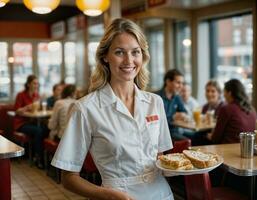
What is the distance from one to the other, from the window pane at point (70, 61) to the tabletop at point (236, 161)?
A: 817 centimetres

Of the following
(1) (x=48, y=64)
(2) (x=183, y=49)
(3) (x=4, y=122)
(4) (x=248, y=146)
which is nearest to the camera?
(4) (x=248, y=146)

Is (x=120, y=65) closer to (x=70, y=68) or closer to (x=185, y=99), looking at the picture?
(x=185, y=99)

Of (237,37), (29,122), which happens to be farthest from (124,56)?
(237,37)

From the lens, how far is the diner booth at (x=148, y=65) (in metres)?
3.18

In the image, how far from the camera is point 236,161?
100 inches

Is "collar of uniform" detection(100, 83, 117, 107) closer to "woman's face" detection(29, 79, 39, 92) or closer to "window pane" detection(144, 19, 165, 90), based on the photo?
"woman's face" detection(29, 79, 39, 92)

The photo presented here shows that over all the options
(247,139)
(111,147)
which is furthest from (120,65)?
(247,139)

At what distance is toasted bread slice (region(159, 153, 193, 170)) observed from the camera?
5.54 feet

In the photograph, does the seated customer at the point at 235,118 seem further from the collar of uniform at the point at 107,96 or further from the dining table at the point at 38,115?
the dining table at the point at 38,115

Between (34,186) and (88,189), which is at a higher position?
(88,189)

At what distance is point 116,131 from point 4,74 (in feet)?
30.5

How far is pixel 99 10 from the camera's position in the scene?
15.9 feet

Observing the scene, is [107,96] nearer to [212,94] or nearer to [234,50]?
[212,94]

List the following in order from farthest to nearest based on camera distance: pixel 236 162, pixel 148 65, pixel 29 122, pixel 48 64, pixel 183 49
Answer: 1. pixel 48 64
2. pixel 183 49
3. pixel 148 65
4. pixel 29 122
5. pixel 236 162
